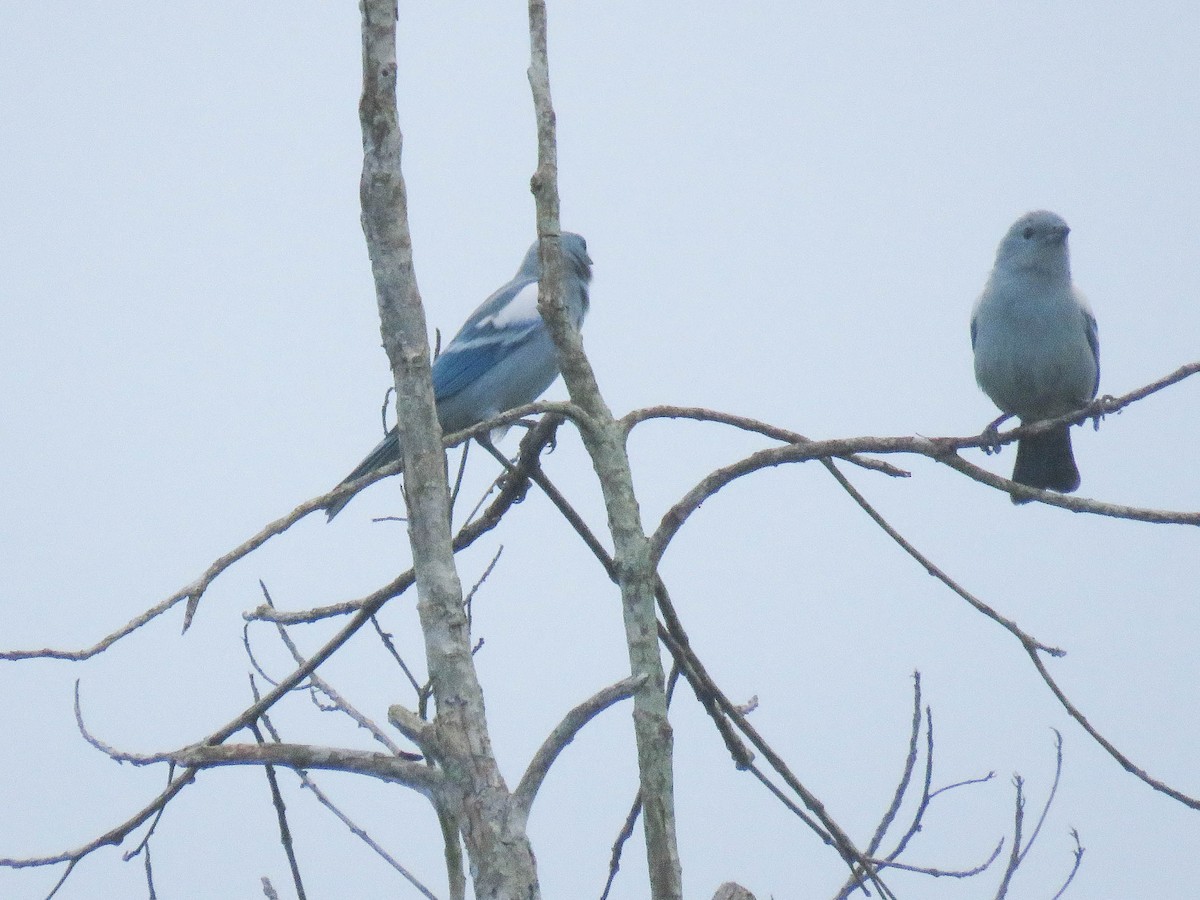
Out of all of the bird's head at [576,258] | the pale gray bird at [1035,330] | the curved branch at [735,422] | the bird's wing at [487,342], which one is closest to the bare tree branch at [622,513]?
the curved branch at [735,422]

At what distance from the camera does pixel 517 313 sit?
277 inches

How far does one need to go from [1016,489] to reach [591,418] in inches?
38.0

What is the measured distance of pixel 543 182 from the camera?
2.93 meters

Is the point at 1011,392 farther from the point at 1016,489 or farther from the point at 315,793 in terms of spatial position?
the point at 315,793

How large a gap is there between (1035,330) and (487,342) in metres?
2.84

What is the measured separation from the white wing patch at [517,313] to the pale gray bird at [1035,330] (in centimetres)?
237

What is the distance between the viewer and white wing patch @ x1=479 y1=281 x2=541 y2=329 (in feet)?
22.9

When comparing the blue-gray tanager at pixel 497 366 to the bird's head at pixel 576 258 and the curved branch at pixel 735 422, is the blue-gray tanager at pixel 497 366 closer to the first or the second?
the bird's head at pixel 576 258

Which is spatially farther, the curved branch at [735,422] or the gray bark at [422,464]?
the curved branch at [735,422]

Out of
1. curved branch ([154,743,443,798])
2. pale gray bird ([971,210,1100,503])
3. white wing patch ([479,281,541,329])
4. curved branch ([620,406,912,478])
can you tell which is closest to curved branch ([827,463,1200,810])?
curved branch ([620,406,912,478])

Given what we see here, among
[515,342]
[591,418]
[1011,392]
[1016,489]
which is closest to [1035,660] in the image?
[1016,489]

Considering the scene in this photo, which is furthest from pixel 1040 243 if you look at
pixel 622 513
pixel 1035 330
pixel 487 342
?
pixel 622 513

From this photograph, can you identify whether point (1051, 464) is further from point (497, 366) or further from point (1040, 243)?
point (497, 366)

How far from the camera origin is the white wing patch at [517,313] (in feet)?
22.9
